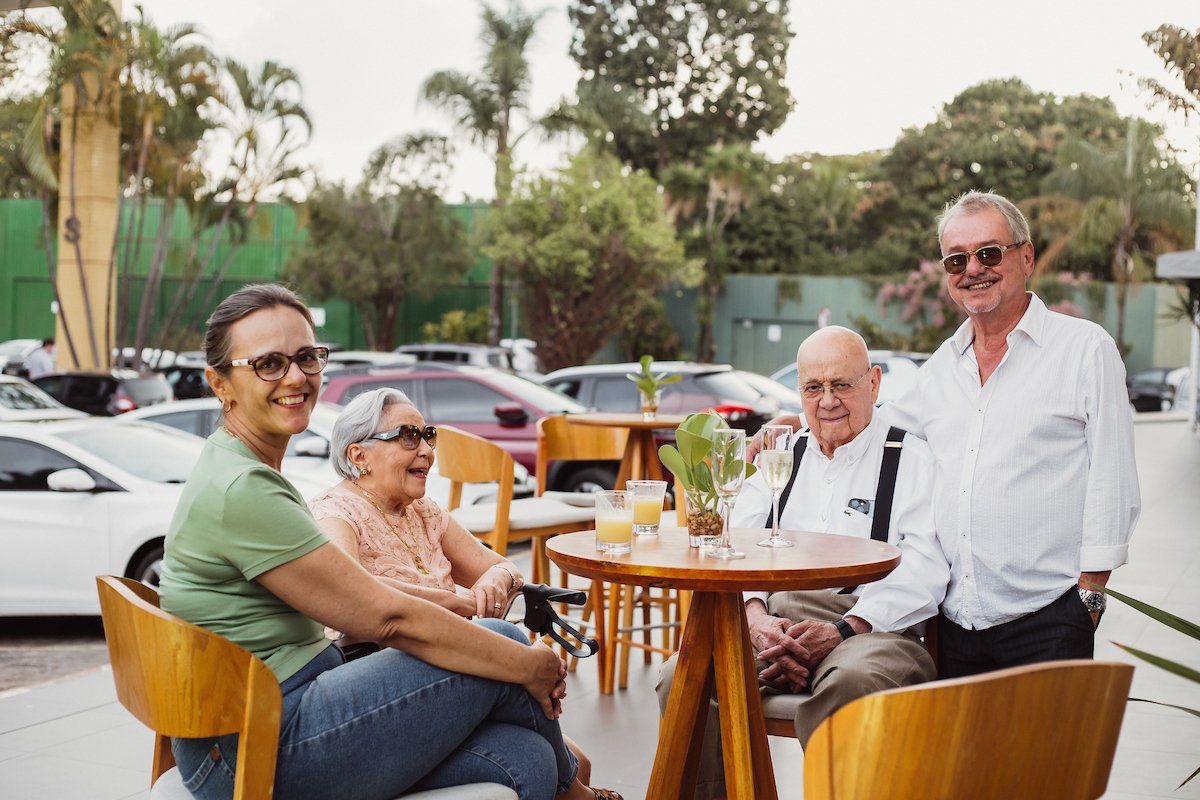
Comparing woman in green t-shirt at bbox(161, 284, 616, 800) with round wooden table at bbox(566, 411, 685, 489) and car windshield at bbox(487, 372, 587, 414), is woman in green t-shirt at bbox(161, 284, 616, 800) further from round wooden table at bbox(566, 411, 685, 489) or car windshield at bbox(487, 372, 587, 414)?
car windshield at bbox(487, 372, 587, 414)

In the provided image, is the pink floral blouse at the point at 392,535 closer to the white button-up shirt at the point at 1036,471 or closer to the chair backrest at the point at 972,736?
the white button-up shirt at the point at 1036,471

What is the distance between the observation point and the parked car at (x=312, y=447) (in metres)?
8.81

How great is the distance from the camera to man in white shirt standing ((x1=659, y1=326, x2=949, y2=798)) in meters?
3.28

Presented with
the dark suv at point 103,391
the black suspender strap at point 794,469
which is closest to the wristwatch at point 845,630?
the black suspender strap at point 794,469

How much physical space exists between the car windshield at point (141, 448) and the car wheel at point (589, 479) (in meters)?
3.69

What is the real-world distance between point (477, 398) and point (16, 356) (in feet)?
81.6

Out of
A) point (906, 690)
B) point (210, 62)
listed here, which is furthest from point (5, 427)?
point (210, 62)

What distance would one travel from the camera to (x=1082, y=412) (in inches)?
134

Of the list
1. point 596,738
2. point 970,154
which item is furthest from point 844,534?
point 970,154

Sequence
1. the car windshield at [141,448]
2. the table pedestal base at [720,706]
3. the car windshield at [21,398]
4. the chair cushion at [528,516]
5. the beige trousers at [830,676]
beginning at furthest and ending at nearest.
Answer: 1. the car windshield at [21,398]
2. the car windshield at [141,448]
3. the chair cushion at [528,516]
4. the beige trousers at [830,676]
5. the table pedestal base at [720,706]

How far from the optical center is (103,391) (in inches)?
614

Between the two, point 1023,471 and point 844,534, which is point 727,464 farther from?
point 1023,471

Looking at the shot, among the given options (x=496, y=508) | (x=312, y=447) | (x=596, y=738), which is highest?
(x=496, y=508)

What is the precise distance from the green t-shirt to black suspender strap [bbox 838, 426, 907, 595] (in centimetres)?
173
